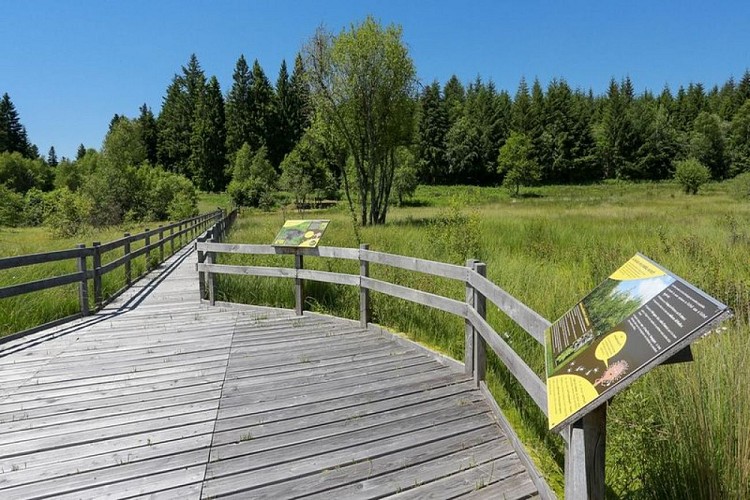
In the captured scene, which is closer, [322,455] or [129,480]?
[129,480]

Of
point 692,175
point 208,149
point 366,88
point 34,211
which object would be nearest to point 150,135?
point 208,149

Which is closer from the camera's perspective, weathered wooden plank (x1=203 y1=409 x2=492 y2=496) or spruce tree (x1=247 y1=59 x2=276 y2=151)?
weathered wooden plank (x1=203 y1=409 x2=492 y2=496)

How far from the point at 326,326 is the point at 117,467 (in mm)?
3704

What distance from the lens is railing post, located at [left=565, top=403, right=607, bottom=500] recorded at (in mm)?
1906

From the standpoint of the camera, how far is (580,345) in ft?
6.50

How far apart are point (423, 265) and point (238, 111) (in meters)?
85.3

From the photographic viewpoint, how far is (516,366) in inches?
119

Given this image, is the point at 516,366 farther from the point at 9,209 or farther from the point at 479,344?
the point at 9,209

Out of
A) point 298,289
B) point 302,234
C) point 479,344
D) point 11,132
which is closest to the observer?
point 479,344

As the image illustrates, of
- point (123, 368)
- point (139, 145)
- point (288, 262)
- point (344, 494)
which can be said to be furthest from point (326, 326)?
point (139, 145)

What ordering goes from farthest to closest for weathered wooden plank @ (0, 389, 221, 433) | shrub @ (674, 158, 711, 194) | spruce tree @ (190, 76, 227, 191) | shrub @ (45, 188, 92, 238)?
spruce tree @ (190, 76, 227, 191), shrub @ (674, 158, 711, 194), shrub @ (45, 188, 92, 238), weathered wooden plank @ (0, 389, 221, 433)

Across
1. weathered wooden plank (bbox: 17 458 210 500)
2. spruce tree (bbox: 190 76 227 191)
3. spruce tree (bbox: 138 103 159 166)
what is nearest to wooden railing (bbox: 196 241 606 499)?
weathered wooden plank (bbox: 17 458 210 500)

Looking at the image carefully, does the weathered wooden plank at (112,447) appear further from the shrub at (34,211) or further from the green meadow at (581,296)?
the shrub at (34,211)

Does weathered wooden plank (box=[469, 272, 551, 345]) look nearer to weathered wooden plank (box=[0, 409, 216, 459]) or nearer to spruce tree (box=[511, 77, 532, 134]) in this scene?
weathered wooden plank (box=[0, 409, 216, 459])
